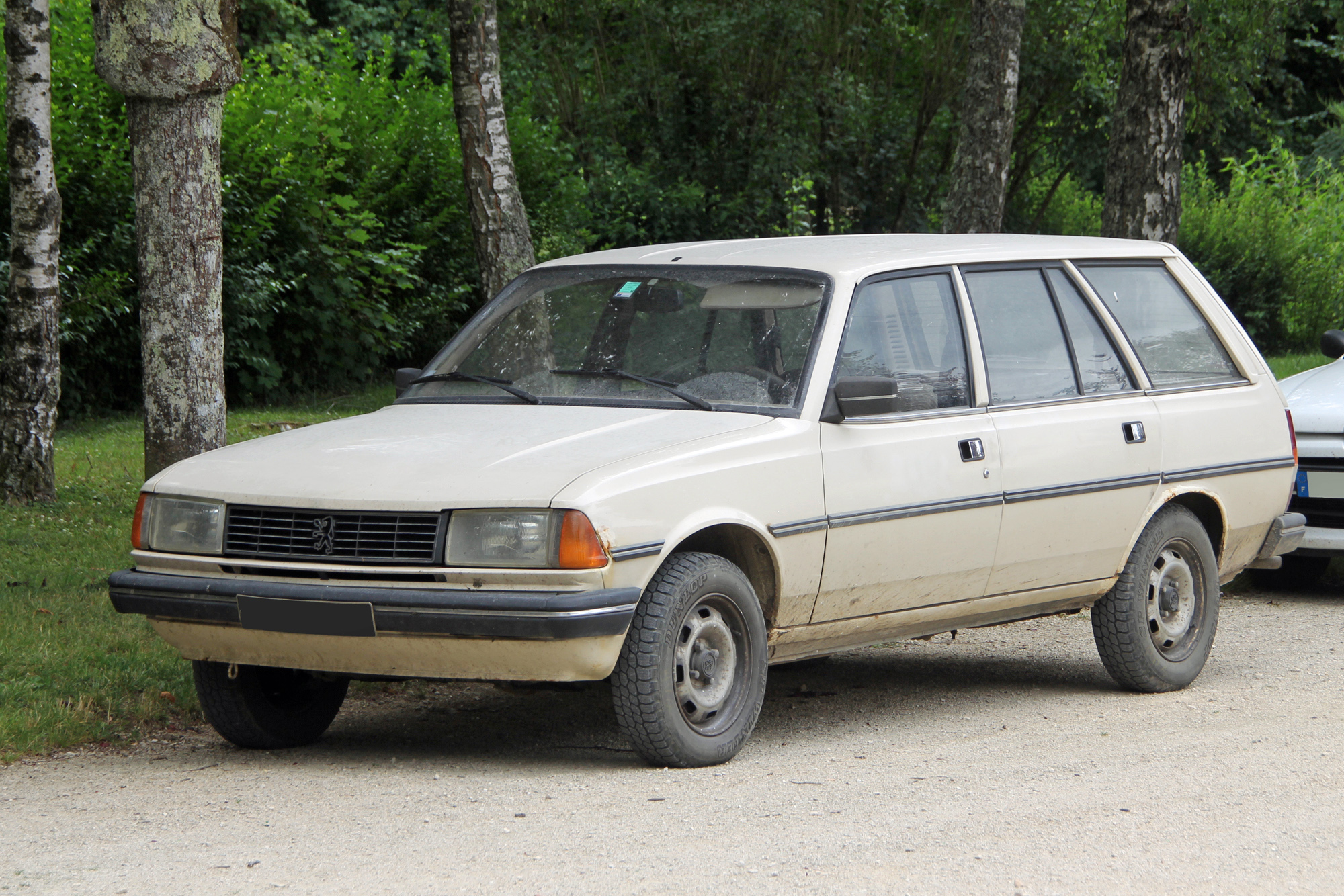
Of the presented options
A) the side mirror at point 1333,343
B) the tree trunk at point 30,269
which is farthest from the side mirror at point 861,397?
the tree trunk at point 30,269

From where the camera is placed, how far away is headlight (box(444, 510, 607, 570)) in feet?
15.8

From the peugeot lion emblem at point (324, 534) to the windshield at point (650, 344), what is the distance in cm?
108

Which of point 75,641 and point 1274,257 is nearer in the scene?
point 75,641

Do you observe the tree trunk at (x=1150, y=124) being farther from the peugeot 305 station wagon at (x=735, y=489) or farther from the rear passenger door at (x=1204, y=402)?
the peugeot 305 station wagon at (x=735, y=489)

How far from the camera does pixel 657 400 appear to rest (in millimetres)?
5758

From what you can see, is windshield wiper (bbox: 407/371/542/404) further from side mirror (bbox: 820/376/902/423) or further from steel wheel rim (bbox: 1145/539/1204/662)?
steel wheel rim (bbox: 1145/539/1204/662)

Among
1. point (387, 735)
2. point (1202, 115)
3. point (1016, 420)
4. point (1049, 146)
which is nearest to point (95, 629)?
point (387, 735)

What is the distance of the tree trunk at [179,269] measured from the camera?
24.9 feet

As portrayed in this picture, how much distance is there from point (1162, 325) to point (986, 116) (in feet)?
23.6

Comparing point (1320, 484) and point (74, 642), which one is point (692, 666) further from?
point (1320, 484)

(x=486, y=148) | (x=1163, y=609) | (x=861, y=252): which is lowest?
(x=1163, y=609)

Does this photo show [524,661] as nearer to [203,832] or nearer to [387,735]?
[203,832]

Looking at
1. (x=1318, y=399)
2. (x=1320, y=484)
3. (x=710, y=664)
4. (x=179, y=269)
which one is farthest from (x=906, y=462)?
(x=1318, y=399)

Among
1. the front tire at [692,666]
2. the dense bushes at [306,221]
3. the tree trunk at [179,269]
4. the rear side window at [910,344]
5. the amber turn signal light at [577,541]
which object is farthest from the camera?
the dense bushes at [306,221]
